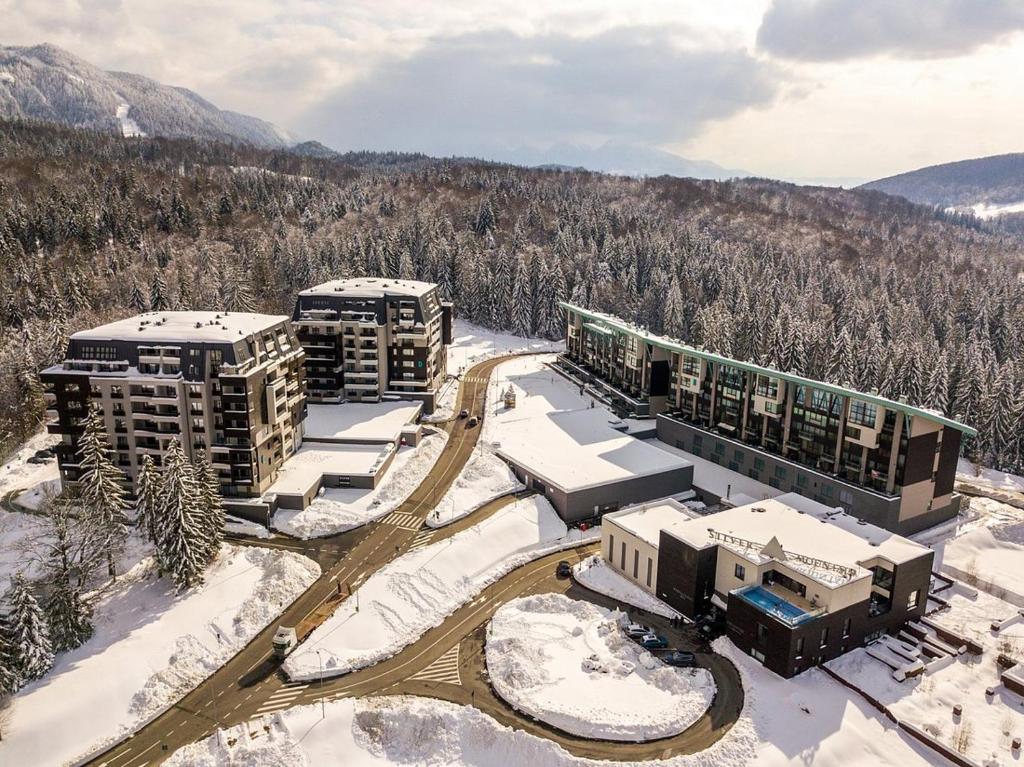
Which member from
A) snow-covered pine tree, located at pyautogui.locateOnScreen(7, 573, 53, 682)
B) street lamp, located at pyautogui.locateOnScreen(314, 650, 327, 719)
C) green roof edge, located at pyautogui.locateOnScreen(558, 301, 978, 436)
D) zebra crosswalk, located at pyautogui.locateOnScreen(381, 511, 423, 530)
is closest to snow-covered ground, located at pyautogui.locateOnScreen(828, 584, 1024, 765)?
green roof edge, located at pyautogui.locateOnScreen(558, 301, 978, 436)

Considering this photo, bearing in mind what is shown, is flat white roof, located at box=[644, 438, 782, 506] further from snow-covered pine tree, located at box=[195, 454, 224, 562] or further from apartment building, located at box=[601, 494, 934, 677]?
snow-covered pine tree, located at box=[195, 454, 224, 562]

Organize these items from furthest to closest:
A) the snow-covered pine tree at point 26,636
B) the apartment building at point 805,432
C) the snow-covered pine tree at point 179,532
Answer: the apartment building at point 805,432 → the snow-covered pine tree at point 179,532 → the snow-covered pine tree at point 26,636

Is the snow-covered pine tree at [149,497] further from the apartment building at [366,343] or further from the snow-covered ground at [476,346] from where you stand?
the snow-covered ground at [476,346]

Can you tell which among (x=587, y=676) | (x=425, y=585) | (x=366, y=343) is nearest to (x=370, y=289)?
(x=366, y=343)

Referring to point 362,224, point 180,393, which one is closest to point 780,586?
point 180,393

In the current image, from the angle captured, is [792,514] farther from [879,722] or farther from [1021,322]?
[1021,322]

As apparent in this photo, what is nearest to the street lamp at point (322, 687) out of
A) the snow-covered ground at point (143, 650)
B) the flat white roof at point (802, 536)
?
the snow-covered ground at point (143, 650)

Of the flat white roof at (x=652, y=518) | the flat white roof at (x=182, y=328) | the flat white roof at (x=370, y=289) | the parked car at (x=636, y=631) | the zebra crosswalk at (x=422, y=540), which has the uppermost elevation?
the flat white roof at (x=370, y=289)
